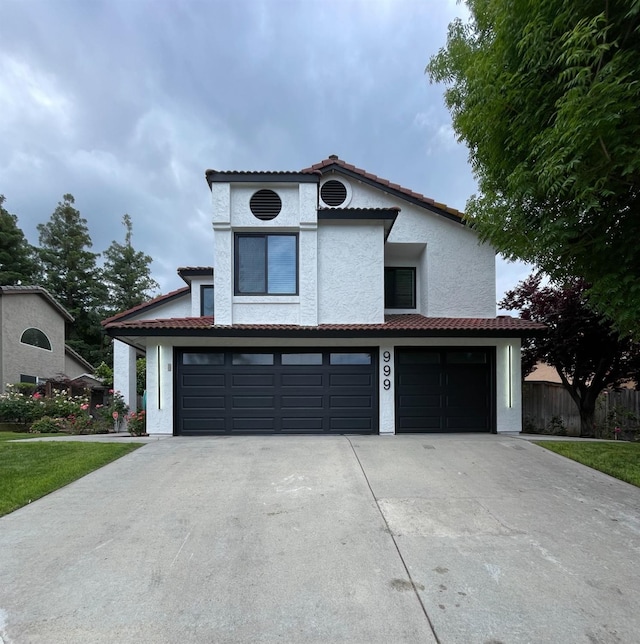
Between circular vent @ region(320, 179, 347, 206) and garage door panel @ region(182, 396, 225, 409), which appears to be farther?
circular vent @ region(320, 179, 347, 206)

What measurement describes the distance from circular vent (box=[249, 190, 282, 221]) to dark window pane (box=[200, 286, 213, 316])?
3.83 meters

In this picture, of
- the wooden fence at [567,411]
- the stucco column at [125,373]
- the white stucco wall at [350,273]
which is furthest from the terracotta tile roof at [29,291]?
the wooden fence at [567,411]

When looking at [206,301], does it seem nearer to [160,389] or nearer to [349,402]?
[160,389]

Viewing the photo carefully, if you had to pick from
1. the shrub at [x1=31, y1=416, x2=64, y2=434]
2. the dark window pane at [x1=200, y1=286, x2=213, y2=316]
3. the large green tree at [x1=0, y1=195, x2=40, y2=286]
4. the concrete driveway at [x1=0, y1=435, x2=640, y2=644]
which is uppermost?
the large green tree at [x1=0, y1=195, x2=40, y2=286]

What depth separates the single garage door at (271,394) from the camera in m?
8.98

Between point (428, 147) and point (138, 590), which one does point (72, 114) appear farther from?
point (138, 590)

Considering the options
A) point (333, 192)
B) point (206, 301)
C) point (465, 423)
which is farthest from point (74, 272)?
point (465, 423)

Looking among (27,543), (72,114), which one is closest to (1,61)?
(72,114)

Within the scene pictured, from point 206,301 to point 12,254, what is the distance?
24049mm

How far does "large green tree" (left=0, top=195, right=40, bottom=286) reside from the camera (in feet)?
84.5

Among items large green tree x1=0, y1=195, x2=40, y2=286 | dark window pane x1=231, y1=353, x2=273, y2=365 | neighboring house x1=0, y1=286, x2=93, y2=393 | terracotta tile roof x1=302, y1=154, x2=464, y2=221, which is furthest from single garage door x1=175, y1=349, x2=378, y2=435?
large green tree x1=0, y1=195, x2=40, y2=286

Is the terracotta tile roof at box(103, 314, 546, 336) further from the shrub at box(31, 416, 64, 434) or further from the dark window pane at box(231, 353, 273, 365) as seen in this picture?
the shrub at box(31, 416, 64, 434)

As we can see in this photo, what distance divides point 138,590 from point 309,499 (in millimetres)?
2278

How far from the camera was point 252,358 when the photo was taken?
9.12 meters
